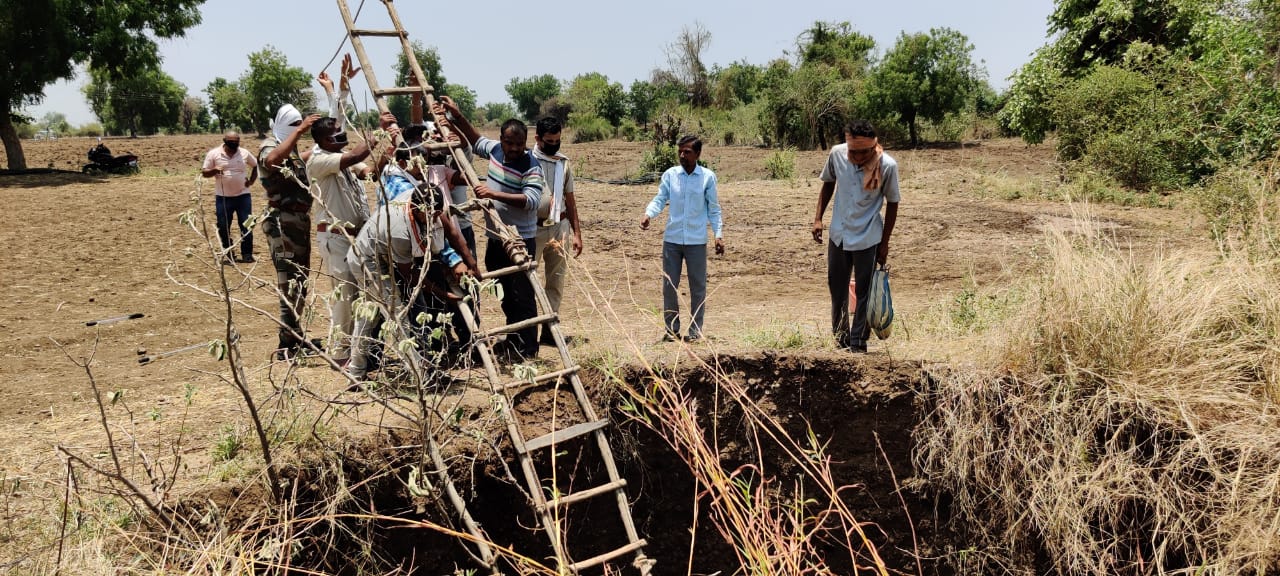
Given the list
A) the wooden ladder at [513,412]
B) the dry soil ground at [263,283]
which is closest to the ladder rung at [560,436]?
the wooden ladder at [513,412]

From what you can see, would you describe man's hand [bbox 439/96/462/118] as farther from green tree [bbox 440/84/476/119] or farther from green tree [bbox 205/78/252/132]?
green tree [bbox 440/84/476/119]

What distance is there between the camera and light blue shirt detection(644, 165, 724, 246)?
5.21 metres

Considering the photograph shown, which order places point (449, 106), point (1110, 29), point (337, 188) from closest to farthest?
1. point (337, 188)
2. point (449, 106)
3. point (1110, 29)

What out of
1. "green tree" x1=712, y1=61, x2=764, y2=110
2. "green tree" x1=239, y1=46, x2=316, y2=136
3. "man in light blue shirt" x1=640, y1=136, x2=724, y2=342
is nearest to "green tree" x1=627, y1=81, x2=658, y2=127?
"green tree" x1=712, y1=61, x2=764, y2=110

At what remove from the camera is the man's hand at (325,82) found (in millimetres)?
4590

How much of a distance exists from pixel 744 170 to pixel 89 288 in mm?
13296

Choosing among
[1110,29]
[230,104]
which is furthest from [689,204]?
[230,104]

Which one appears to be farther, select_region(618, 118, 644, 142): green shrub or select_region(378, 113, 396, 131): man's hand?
select_region(618, 118, 644, 142): green shrub

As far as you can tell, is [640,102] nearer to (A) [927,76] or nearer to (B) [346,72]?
(A) [927,76]

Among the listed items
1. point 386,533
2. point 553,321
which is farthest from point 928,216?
point 386,533

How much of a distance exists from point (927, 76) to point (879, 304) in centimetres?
1959

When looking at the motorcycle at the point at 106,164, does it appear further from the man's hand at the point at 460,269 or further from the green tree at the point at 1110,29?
the green tree at the point at 1110,29

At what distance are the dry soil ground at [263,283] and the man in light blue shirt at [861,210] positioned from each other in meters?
0.36

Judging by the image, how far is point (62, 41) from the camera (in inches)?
604
